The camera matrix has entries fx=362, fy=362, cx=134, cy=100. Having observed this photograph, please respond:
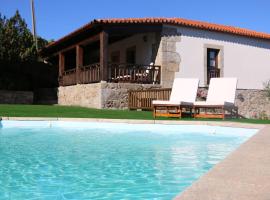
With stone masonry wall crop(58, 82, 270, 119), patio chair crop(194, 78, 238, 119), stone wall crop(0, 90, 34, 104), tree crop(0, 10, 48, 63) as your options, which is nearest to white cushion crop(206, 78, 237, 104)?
patio chair crop(194, 78, 238, 119)


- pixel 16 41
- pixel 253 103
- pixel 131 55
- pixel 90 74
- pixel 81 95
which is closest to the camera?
pixel 90 74

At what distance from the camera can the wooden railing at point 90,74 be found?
14.8 metres

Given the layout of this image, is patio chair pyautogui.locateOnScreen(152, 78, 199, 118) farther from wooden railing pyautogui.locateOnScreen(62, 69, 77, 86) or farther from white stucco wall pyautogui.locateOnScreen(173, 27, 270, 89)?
wooden railing pyautogui.locateOnScreen(62, 69, 77, 86)

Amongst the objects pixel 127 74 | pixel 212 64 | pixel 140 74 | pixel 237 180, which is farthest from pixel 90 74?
pixel 237 180

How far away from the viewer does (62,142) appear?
6.49 meters

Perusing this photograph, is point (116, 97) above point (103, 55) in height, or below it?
below

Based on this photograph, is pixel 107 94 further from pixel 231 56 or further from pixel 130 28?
pixel 231 56

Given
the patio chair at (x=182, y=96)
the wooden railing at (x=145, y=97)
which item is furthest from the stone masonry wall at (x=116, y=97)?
the patio chair at (x=182, y=96)

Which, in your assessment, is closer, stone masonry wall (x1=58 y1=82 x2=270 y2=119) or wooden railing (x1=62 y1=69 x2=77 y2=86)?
stone masonry wall (x1=58 y1=82 x2=270 y2=119)

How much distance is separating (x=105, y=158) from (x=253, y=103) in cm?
1326

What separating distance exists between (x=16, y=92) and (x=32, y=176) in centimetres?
1620

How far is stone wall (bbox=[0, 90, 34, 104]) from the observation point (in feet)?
61.5

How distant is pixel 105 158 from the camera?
16.0ft

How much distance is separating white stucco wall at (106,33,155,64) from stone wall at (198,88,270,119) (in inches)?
118
